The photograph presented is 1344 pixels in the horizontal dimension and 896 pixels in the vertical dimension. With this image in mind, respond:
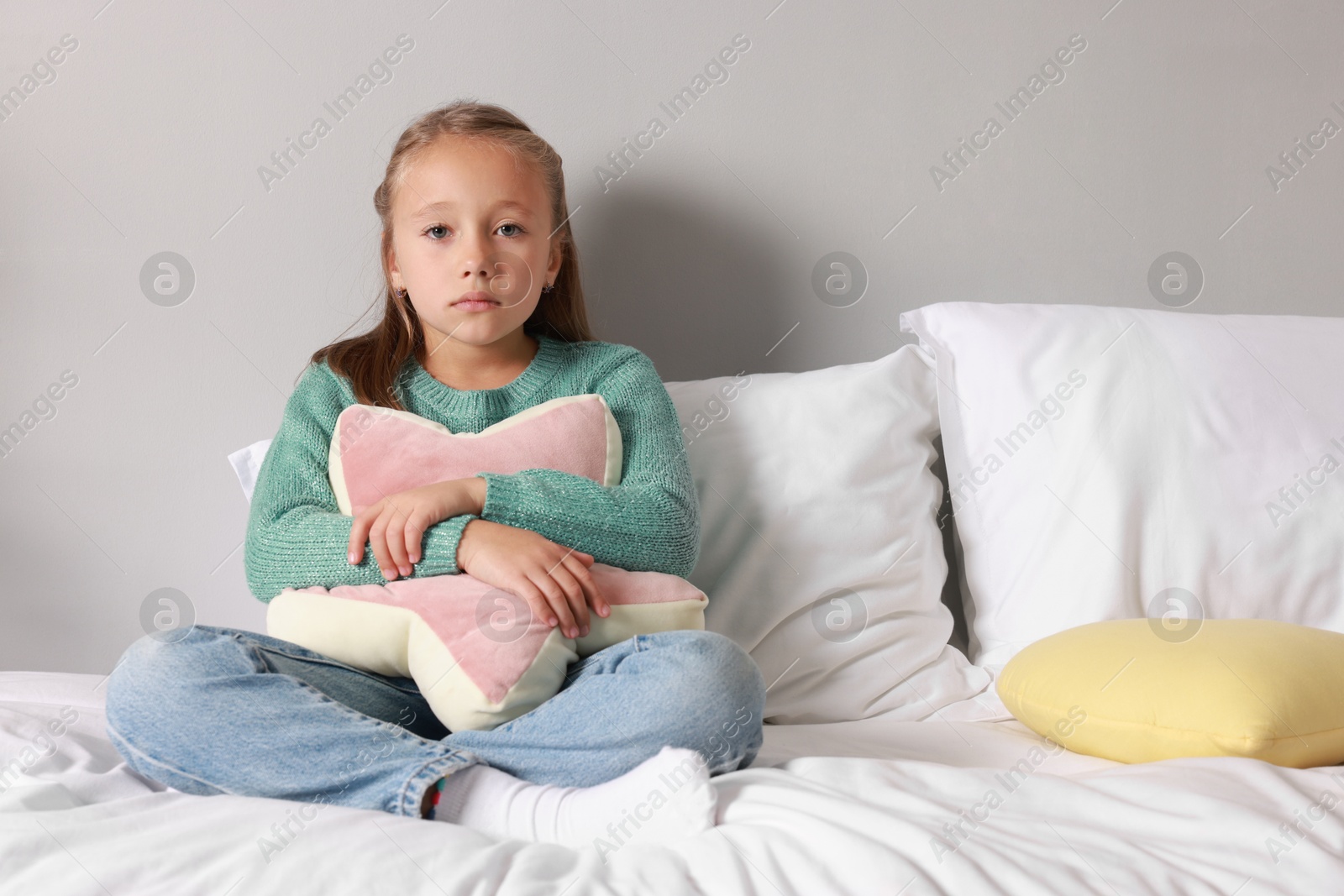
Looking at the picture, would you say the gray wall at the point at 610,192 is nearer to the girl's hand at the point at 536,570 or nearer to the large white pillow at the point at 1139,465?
the large white pillow at the point at 1139,465

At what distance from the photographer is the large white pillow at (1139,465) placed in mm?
1152

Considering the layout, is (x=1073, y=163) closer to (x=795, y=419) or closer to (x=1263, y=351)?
(x=1263, y=351)

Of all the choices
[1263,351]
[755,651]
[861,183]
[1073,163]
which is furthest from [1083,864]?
[1073,163]

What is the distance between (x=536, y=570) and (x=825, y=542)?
0.40 m

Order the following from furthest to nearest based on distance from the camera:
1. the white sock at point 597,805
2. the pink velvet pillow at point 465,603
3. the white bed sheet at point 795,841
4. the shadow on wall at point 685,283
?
the shadow on wall at point 685,283 → the pink velvet pillow at point 465,603 → the white sock at point 597,805 → the white bed sheet at point 795,841

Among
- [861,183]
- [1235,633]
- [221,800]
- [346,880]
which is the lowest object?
[221,800]

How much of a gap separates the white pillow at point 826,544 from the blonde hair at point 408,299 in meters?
0.20

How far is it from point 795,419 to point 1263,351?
60 centimetres

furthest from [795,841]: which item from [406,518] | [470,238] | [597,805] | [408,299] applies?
[408,299]

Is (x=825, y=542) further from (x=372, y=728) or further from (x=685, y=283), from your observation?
(x=372, y=728)

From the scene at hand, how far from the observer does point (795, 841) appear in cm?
66

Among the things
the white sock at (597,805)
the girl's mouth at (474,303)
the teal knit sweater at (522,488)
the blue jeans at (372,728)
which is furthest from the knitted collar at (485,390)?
the white sock at (597,805)

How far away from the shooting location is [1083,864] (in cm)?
64

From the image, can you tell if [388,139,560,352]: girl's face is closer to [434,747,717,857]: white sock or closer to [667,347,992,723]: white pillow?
[667,347,992,723]: white pillow
